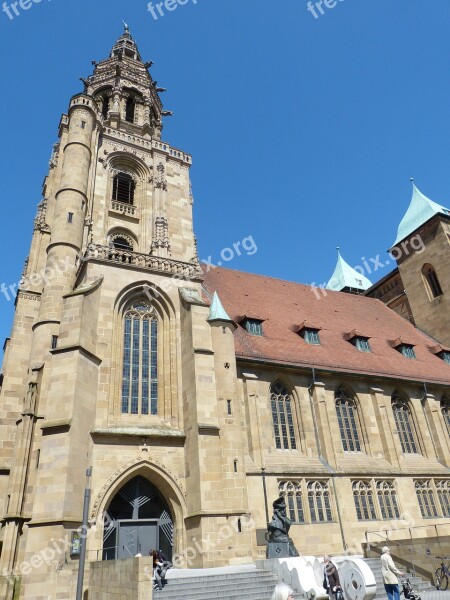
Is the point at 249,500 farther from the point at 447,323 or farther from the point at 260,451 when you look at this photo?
the point at 447,323

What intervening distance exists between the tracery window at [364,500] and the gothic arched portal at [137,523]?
7.78 meters

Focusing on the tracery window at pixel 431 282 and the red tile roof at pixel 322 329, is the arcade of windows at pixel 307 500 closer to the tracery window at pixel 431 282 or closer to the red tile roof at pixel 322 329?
the red tile roof at pixel 322 329

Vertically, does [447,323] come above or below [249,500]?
above

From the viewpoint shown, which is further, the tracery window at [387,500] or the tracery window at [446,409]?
the tracery window at [446,409]

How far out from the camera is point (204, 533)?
45.5ft

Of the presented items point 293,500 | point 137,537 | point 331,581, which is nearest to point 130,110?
point 293,500

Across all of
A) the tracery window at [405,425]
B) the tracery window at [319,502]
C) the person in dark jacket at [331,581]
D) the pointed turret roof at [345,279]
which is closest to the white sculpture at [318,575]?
the person in dark jacket at [331,581]

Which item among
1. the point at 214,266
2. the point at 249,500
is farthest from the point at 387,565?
the point at 214,266

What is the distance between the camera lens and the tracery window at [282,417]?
18.6 metres

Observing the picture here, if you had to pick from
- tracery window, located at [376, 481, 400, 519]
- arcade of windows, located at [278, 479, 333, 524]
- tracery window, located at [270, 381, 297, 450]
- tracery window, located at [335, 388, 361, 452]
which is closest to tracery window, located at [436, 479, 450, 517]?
tracery window, located at [376, 481, 400, 519]

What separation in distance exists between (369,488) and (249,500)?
5.79m

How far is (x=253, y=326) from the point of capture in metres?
21.7

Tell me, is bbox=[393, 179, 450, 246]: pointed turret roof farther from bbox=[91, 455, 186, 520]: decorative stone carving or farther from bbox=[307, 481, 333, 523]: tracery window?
bbox=[91, 455, 186, 520]: decorative stone carving

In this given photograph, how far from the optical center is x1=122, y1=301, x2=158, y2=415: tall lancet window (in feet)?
53.4
